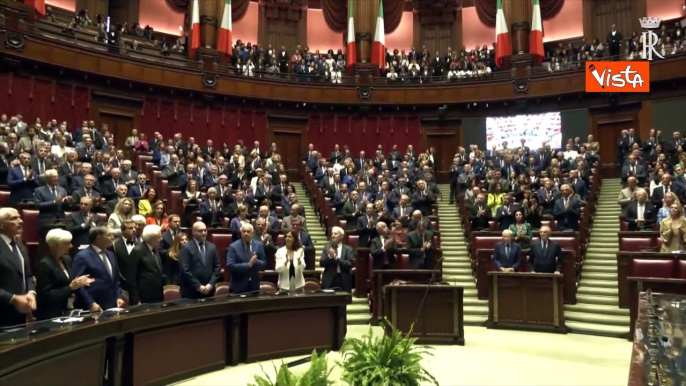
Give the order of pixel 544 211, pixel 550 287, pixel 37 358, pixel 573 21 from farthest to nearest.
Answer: pixel 573 21 → pixel 544 211 → pixel 550 287 → pixel 37 358

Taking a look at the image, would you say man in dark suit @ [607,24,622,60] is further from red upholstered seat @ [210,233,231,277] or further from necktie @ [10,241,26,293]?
necktie @ [10,241,26,293]

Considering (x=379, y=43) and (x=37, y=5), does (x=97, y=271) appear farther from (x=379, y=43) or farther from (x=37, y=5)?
(x=379, y=43)

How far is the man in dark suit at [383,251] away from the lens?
7109 millimetres

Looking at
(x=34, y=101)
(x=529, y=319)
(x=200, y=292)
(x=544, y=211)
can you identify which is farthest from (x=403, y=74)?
(x=200, y=292)

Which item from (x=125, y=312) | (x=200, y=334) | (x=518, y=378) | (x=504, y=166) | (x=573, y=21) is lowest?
(x=518, y=378)

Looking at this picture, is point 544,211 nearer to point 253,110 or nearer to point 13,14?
point 253,110

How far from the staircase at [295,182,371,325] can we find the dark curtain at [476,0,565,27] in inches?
320

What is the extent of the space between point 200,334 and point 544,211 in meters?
6.05

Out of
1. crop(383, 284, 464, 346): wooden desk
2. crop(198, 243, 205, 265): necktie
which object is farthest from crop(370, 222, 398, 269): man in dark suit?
crop(198, 243, 205, 265): necktie

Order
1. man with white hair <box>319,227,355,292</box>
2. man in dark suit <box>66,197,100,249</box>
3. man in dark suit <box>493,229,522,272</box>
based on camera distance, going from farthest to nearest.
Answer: man in dark suit <box>493,229,522,272</box> < man with white hair <box>319,227,355,292</box> < man in dark suit <box>66,197,100,249</box>

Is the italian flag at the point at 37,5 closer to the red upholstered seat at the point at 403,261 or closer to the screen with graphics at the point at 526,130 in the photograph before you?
the red upholstered seat at the point at 403,261

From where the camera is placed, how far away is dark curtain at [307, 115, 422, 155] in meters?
14.9

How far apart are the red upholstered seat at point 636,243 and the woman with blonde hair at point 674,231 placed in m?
0.58

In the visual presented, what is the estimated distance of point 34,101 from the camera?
1116 cm
